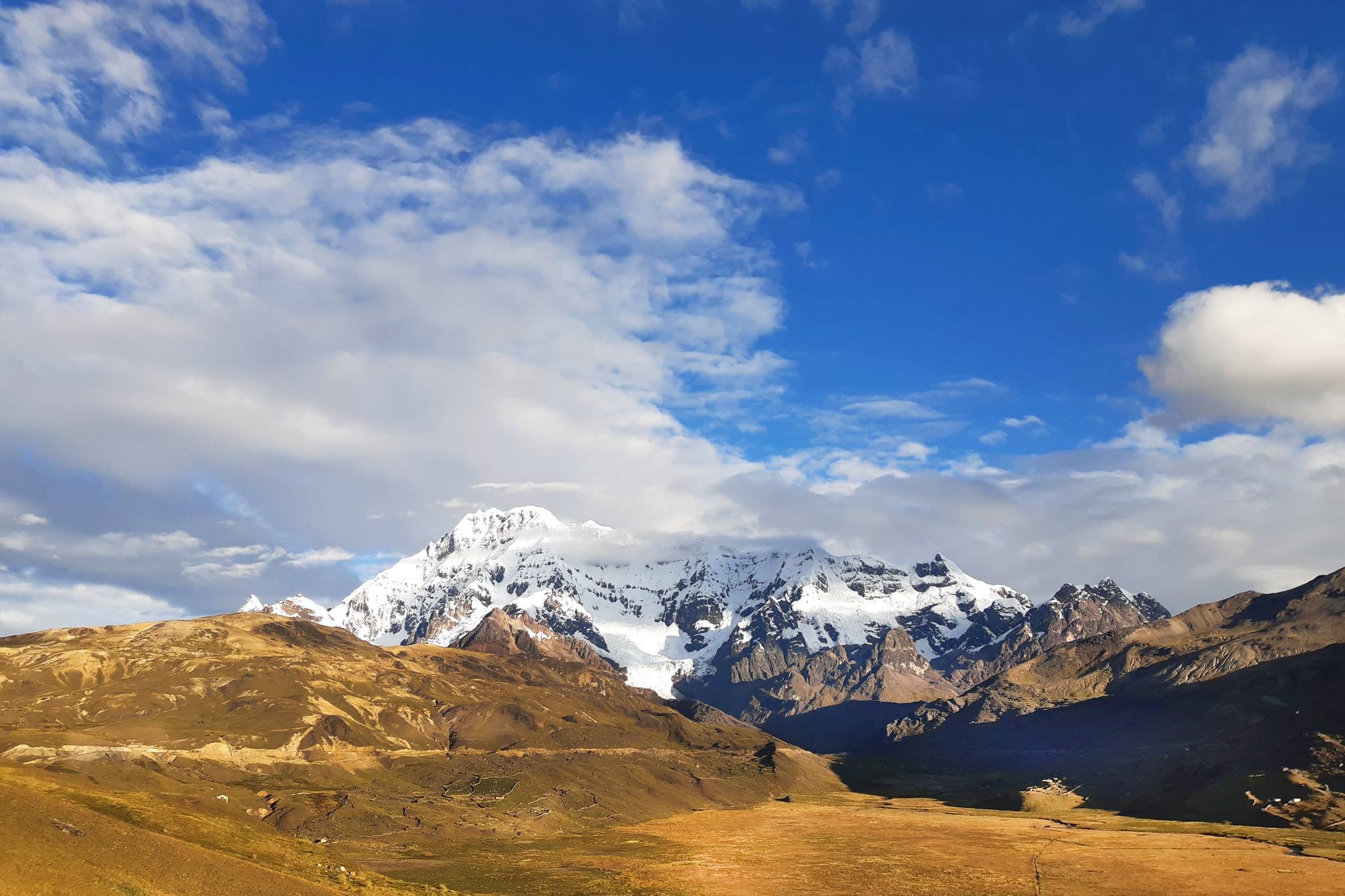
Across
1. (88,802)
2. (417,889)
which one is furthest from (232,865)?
(417,889)

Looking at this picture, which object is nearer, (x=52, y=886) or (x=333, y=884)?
(x=52, y=886)

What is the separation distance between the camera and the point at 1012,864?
156750mm

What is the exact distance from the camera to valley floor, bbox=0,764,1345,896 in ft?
283

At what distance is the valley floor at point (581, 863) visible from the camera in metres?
86.1

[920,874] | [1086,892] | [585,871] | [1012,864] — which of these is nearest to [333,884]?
[585,871]

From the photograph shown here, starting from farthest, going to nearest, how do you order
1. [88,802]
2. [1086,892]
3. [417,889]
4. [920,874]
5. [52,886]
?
[920,874]
[1086,892]
[417,889]
[88,802]
[52,886]

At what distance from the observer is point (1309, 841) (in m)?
179

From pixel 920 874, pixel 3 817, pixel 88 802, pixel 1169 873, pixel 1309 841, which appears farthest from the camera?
pixel 1309 841

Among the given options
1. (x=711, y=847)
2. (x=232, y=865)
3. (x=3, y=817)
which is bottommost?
(x=711, y=847)

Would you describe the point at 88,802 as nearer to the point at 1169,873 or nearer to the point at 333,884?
the point at 333,884

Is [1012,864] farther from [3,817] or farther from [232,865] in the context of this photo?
[3,817]

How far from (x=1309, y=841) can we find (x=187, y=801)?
207702 millimetres

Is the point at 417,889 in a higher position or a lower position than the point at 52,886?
lower

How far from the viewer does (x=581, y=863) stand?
17600 cm
